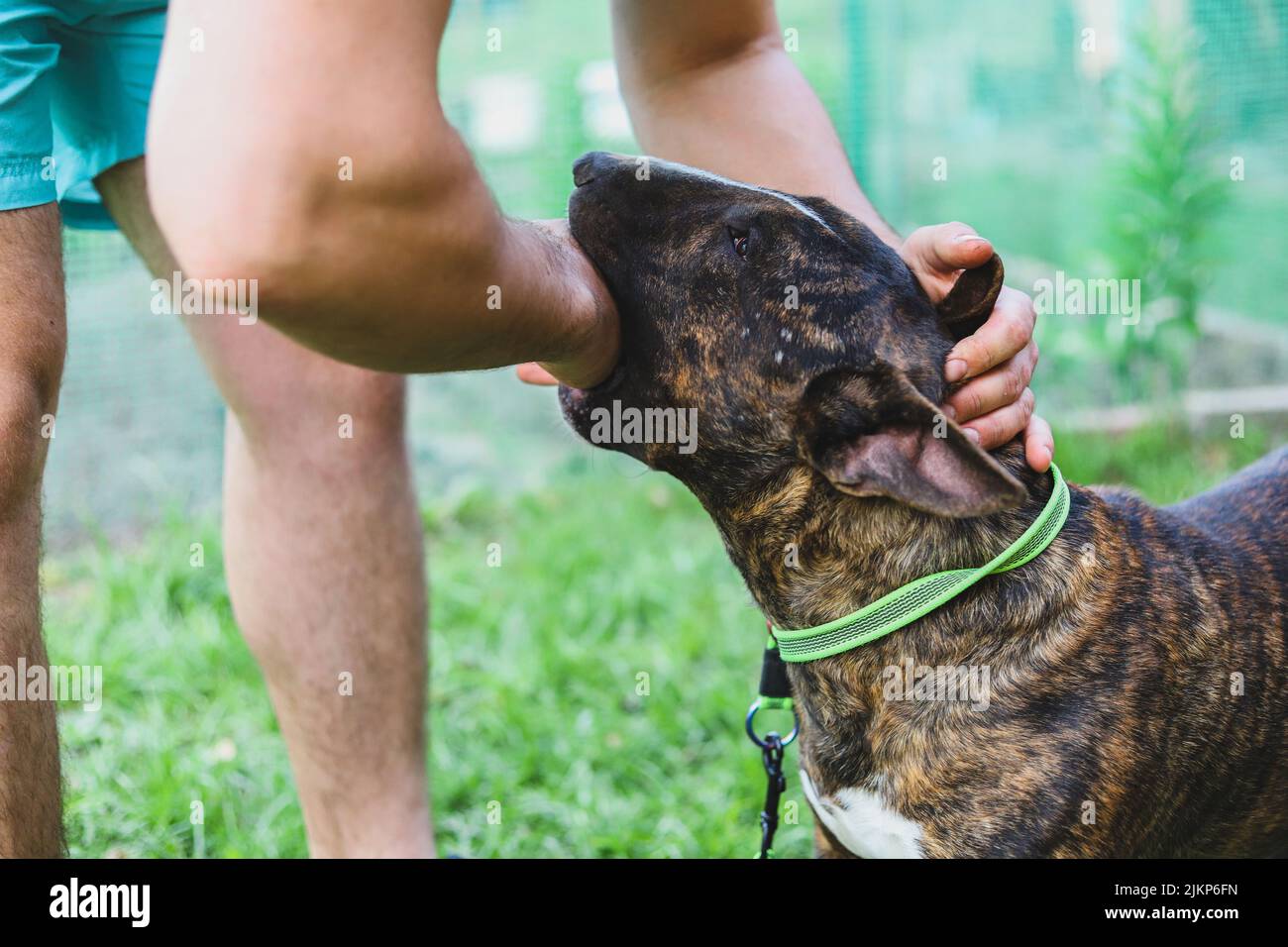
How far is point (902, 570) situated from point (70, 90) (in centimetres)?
195

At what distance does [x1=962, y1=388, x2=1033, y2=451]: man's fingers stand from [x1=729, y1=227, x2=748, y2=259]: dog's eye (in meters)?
0.49

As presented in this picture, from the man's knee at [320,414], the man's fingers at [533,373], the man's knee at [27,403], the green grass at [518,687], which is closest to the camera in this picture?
the man's knee at [27,403]

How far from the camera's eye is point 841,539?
227 centimetres

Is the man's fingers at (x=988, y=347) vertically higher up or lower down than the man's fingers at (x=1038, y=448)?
higher up

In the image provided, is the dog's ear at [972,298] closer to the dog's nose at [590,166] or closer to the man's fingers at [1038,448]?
the man's fingers at [1038,448]

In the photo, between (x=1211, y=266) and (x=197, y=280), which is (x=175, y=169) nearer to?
(x=197, y=280)

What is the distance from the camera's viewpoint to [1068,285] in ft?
21.0

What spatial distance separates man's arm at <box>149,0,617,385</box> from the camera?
58.5 inches

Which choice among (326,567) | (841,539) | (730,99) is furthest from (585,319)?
(326,567)

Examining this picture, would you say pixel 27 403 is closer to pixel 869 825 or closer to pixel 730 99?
pixel 730 99

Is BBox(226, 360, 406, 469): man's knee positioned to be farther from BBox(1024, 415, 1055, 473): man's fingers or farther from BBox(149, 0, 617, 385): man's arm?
BBox(1024, 415, 1055, 473): man's fingers

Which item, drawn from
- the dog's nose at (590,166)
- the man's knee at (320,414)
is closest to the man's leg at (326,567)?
the man's knee at (320,414)

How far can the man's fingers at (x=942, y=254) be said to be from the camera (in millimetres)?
2244

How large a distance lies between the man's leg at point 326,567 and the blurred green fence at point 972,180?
2.76 metres
